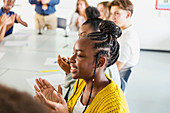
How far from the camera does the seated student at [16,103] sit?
0.31 meters

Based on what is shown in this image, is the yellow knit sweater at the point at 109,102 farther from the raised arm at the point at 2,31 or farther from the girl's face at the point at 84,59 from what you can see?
the raised arm at the point at 2,31

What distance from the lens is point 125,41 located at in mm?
2008

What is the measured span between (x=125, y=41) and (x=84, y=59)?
106 cm

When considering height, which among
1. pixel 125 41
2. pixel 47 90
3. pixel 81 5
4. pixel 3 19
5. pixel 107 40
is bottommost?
pixel 47 90

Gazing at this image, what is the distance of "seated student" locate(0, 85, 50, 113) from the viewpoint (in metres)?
0.31

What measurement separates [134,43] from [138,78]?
1.74 meters

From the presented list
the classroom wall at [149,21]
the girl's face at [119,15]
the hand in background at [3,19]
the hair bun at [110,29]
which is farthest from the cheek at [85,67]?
the classroom wall at [149,21]

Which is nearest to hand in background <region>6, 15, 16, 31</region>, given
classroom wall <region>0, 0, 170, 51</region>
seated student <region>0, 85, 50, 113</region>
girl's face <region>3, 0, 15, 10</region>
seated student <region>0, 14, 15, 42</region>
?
seated student <region>0, 14, 15, 42</region>

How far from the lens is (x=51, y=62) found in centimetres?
232

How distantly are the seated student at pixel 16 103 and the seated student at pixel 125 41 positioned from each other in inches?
63.5

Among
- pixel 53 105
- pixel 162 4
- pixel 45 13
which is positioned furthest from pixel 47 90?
pixel 162 4

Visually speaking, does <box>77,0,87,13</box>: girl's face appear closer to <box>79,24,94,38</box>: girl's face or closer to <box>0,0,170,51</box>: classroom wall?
<box>0,0,170,51</box>: classroom wall

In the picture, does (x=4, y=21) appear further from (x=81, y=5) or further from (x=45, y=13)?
(x=81, y=5)

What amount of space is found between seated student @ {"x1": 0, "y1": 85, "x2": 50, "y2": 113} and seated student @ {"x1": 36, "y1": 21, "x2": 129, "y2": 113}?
2.08 feet
